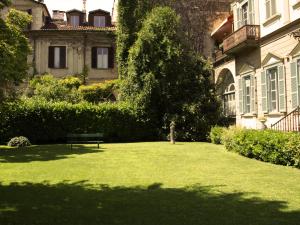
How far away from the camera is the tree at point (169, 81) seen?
2511cm

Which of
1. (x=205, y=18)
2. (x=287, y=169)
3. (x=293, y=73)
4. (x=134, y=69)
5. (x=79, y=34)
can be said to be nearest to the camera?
(x=287, y=169)

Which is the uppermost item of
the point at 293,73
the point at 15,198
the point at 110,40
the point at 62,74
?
the point at 110,40

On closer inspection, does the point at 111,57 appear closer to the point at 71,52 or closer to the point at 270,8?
the point at 71,52

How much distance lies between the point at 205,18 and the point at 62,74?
13728 millimetres

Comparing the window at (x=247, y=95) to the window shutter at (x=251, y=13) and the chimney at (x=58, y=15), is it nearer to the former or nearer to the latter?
the window shutter at (x=251, y=13)

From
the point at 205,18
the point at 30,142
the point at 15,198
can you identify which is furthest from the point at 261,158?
the point at 205,18

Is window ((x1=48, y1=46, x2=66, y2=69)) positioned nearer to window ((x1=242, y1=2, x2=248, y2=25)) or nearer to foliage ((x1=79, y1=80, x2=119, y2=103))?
foliage ((x1=79, y1=80, x2=119, y2=103))

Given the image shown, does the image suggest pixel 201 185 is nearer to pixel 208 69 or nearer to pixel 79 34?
pixel 208 69

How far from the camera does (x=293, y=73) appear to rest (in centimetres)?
1758

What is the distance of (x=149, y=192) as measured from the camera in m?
8.84

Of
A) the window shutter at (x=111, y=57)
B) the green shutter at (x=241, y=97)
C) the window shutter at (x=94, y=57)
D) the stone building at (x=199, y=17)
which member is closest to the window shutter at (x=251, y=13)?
the green shutter at (x=241, y=97)

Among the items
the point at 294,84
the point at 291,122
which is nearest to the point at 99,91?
the point at 294,84

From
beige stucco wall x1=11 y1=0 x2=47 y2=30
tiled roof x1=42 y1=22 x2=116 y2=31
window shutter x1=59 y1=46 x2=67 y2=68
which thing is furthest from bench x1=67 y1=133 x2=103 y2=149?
beige stucco wall x1=11 y1=0 x2=47 y2=30

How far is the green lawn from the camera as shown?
6.81m
